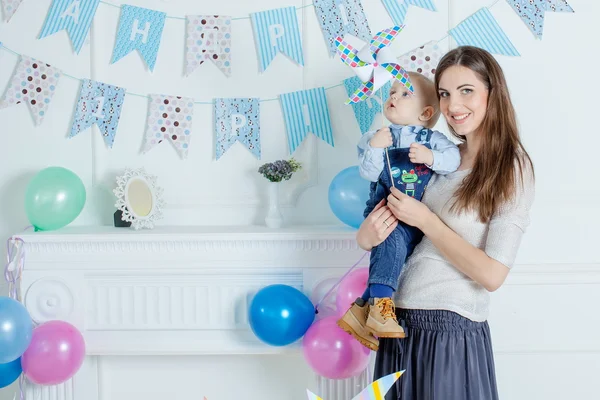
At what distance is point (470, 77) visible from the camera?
1760 mm

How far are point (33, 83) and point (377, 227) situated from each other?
1.54m

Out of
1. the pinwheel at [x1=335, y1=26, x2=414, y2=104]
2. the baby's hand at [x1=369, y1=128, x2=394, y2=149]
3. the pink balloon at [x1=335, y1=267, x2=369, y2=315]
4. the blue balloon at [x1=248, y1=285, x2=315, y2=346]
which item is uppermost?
the pinwheel at [x1=335, y1=26, x2=414, y2=104]

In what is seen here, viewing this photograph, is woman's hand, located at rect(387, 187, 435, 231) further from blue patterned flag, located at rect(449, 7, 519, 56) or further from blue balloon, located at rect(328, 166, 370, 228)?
blue patterned flag, located at rect(449, 7, 519, 56)

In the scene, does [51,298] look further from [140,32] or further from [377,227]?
[377,227]

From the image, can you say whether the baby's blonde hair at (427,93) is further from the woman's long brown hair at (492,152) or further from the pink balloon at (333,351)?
the pink balloon at (333,351)

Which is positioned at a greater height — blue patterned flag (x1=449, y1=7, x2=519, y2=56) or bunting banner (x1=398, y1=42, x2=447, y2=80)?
blue patterned flag (x1=449, y1=7, x2=519, y2=56)

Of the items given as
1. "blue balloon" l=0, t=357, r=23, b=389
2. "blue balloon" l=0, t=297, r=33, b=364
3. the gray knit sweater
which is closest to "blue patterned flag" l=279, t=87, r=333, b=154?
the gray knit sweater

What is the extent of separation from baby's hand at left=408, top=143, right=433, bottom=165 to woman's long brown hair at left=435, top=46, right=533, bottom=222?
4.4 inches

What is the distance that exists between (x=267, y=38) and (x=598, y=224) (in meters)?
1.45

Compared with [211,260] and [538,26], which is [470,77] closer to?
[538,26]

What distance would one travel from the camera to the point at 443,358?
1.72 metres

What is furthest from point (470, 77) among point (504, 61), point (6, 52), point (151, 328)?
point (6, 52)

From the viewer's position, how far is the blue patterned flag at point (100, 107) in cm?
254

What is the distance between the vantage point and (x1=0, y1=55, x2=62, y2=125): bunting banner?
2.54 meters
